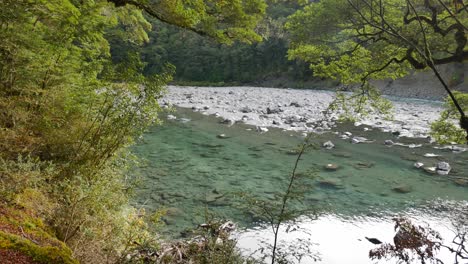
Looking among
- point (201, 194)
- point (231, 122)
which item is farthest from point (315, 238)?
point (231, 122)

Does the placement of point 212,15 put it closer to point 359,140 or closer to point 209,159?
point 209,159

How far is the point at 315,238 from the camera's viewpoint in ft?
23.5

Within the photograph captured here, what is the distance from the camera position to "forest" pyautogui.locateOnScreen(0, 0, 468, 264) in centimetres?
432

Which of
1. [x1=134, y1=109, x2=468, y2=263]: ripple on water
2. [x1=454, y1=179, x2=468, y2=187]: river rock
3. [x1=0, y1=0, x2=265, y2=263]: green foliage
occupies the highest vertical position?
[x1=0, y1=0, x2=265, y2=263]: green foliage

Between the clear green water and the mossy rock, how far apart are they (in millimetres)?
2809

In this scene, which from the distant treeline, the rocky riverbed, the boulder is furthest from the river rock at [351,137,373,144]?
the distant treeline

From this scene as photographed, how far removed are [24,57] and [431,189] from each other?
1043 cm

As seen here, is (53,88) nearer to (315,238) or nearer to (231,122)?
(315,238)

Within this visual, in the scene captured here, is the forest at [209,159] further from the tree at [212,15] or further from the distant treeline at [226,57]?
the distant treeline at [226,57]

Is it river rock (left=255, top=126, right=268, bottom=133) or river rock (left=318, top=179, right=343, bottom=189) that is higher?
river rock (left=255, top=126, right=268, bottom=133)

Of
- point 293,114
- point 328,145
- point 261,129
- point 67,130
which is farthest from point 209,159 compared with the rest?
point 293,114

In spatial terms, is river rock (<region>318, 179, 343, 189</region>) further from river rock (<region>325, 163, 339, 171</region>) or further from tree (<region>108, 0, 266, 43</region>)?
tree (<region>108, 0, 266, 43</region>)

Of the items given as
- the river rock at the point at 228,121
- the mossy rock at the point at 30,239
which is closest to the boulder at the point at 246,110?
the river rock at the point at 228,121

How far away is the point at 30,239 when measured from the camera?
139 inches
